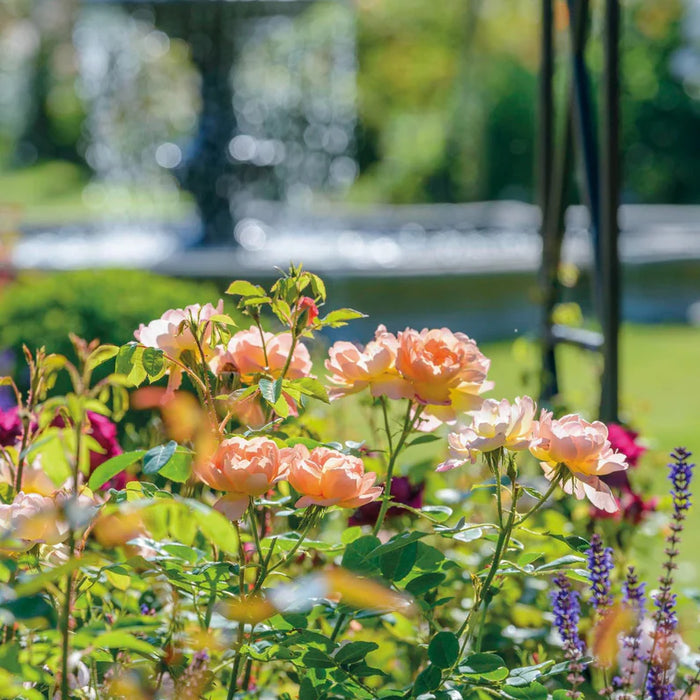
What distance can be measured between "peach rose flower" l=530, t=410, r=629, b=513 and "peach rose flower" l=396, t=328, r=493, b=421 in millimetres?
108

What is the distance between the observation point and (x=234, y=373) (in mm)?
1290

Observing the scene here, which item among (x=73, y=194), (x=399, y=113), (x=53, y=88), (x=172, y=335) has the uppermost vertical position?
(x=53, y=88)

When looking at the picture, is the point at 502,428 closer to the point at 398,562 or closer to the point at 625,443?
the point at 398,562

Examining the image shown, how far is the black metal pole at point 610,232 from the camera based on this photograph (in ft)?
9.39

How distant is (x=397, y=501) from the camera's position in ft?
5.89

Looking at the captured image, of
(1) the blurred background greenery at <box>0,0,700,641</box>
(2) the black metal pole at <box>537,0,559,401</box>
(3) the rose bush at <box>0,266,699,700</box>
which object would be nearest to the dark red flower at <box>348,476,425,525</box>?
(3) the rose bush at <box>0,266,699,700</box>

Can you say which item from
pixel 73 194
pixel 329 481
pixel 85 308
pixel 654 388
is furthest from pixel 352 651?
pixel 73 194

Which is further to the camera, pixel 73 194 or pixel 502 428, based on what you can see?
pixel 73 194

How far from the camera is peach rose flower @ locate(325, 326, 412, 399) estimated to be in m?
1.23

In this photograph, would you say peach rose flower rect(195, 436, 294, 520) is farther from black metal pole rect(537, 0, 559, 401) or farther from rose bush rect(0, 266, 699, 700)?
black metal pole rect(537, 0, 559, 401)

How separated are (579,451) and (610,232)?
6.18 feet

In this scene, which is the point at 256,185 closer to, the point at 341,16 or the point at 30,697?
the point at 30,697

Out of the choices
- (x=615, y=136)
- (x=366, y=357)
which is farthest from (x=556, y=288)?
(x=366, y=357)

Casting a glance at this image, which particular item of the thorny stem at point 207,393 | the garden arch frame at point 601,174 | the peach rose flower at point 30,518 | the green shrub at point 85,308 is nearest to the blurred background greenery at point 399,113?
the garden arch frame at point 601,174
